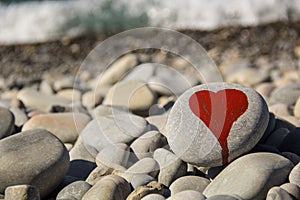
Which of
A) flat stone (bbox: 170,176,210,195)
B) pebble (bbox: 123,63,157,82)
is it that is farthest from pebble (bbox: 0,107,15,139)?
pebble (bbox: 123,63,157,82)

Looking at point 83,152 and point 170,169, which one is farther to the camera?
point 83,152

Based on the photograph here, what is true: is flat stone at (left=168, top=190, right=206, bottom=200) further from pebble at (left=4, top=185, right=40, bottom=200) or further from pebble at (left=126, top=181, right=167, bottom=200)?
pebble at (left=4, top=185, right=40, bottom=200)

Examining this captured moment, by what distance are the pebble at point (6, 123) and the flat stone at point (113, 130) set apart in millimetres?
355

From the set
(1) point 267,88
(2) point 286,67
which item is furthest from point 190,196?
(2) point 286,67

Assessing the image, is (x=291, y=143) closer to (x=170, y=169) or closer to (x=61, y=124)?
(x=170, y=169)

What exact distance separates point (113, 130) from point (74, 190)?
58cm

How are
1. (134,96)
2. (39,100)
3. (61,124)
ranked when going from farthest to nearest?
(39,100), (134,96), (61,124)

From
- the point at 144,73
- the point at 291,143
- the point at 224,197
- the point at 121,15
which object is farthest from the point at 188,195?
the point at 121,15

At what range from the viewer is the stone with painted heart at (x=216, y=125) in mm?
2184

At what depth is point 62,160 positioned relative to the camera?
7.40ft

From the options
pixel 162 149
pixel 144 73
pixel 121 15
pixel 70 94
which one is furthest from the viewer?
pixel 121 15

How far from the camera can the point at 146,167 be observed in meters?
2.33

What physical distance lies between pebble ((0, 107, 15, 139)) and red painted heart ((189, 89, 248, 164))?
101 centimetres

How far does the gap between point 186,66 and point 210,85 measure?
12.4 ft
